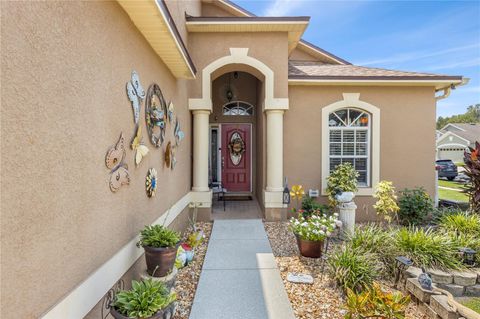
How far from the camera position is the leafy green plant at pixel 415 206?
6.26m

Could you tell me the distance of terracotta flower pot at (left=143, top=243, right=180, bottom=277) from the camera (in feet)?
9.30

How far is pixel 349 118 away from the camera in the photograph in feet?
22.8

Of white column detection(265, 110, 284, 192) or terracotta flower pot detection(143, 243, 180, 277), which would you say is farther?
white column detection(265, 110, 284, 192)

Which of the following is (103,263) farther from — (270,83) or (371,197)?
(371,197)

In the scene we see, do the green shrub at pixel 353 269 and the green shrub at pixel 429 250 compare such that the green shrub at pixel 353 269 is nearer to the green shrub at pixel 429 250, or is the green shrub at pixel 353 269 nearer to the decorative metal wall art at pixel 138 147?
the green shrub at pixel 429 250

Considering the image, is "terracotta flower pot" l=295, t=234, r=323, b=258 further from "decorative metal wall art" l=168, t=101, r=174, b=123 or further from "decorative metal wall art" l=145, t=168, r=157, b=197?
"decorative metal wall art" l=168, t=101, r=174, b=123

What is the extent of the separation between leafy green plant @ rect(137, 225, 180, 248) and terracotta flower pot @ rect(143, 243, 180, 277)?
60mm

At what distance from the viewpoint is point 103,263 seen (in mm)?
2301

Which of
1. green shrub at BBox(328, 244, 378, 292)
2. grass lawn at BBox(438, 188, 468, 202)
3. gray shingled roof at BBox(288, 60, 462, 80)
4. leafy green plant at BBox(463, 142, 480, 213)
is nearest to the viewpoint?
green shrub at BBox(328, 244, 378, 292)

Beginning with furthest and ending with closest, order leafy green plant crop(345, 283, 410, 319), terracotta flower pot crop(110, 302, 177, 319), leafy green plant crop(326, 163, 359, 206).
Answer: leafy green plant crop(326, 163, 359, 206), leafy green plant crop(345, 283, 410, 319), terracotta flower pot crop(110, 302, 177, 319)

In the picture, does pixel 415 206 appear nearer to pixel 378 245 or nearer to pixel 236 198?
pixel 378 245

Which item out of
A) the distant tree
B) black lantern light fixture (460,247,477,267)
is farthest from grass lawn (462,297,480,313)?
the distant tree

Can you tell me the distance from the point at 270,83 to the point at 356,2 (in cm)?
417

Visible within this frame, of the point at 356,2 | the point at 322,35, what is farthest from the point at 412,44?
the point at 356,2
